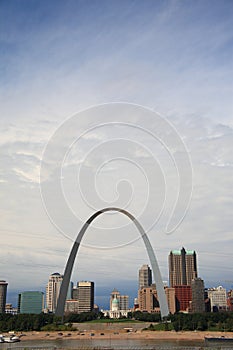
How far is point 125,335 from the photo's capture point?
37.3 metres

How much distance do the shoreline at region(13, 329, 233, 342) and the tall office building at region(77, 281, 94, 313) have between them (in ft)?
158

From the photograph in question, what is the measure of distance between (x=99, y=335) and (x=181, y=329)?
7633 mm

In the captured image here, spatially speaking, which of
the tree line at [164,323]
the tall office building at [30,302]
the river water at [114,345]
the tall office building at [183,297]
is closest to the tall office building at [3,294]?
the tall office building at [30,302]

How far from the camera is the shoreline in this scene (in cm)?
3578

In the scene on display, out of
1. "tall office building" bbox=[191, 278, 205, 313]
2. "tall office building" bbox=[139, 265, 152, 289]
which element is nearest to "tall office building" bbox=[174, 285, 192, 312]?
"tall office building" bbox=[191, 278, 205, 313]

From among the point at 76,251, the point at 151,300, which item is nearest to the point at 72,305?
the point at 151,300

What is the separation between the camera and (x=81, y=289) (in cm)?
8894

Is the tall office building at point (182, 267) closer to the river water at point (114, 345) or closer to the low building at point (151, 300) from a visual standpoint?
the low building at point (151, 300)

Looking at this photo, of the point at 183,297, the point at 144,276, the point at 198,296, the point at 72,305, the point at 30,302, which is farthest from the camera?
the point at 144,276

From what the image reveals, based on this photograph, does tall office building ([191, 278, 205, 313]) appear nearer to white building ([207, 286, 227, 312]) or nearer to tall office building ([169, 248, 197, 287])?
white building ([207, 286, 227, 312])

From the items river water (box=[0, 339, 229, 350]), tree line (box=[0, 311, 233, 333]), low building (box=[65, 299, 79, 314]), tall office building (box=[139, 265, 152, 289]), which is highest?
tall office building (box=[139, 265, 152, 289])

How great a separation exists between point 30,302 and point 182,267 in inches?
1443

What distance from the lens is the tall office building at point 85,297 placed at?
8662 cm

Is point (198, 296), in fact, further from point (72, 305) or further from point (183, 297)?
point (72, 305)
